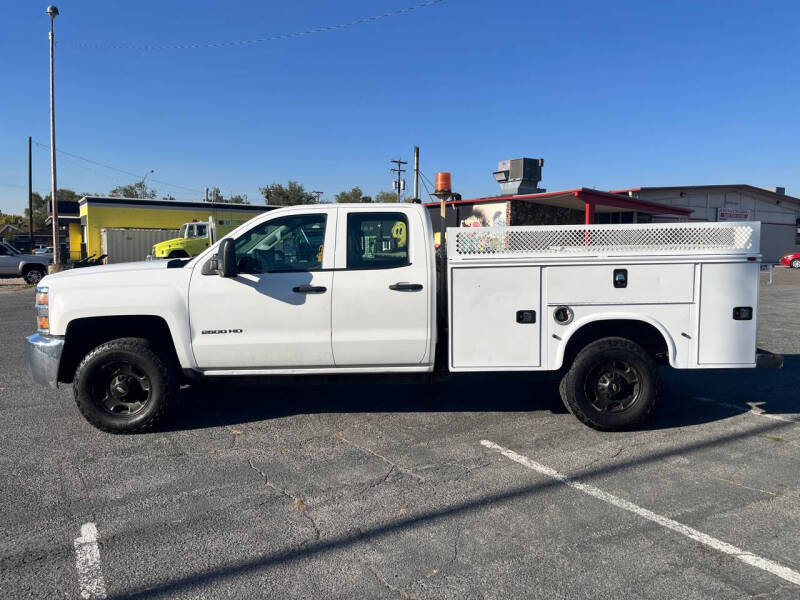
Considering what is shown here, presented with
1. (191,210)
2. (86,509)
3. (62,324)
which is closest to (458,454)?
(86,509)

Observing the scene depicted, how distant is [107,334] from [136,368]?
481 millimetres

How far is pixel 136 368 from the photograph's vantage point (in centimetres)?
540

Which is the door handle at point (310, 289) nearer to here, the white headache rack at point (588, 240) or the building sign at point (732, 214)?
the white headache rack at point (588, 240)

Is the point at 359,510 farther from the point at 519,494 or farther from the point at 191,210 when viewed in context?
the point at 191,210

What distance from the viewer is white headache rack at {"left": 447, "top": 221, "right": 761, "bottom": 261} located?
5289mm

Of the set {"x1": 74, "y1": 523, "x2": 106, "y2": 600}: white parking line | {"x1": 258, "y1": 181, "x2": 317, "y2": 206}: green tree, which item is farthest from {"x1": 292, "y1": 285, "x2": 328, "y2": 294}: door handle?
{"x1": 258, "y1": 181, "x2": 317, "y2": 206}: green tree

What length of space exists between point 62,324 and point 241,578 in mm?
3178

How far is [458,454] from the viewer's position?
4949 mm

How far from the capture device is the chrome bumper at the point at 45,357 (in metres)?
5.32

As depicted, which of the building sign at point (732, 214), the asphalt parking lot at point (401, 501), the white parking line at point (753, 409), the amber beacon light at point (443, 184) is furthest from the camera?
the building sign at point (732, 214)

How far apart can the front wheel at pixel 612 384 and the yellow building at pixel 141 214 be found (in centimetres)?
3038

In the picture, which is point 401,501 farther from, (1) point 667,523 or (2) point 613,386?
(2) point 613,386

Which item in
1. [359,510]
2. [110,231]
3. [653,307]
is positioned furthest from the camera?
[110,231]

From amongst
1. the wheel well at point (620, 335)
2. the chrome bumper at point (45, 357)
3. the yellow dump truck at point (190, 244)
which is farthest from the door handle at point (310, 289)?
the yellow dump truck at point (190, 244)
